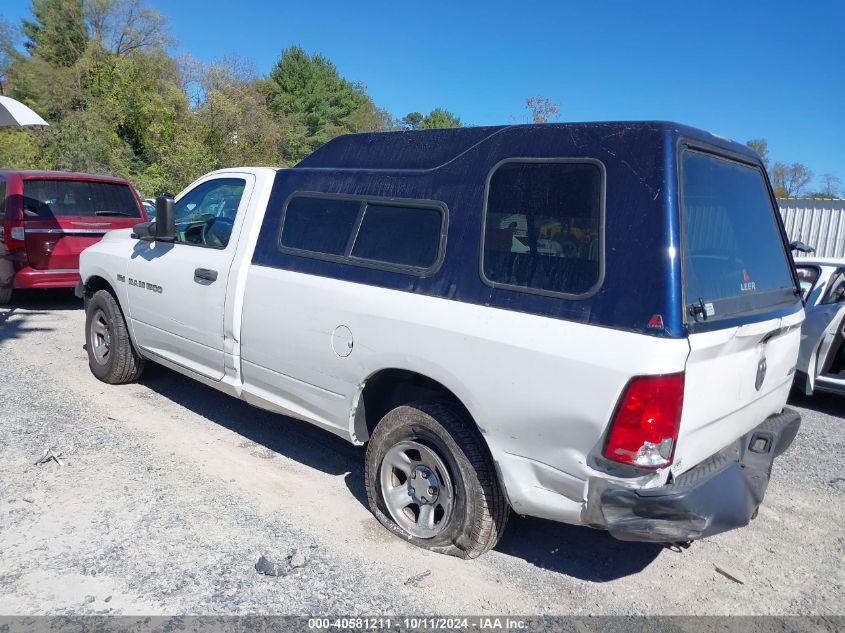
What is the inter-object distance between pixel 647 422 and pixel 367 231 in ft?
6.20

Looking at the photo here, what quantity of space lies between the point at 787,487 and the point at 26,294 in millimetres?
10732

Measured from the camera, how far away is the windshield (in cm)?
283

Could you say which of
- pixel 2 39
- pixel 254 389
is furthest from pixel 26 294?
pixel 2 39

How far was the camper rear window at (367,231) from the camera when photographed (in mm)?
3395

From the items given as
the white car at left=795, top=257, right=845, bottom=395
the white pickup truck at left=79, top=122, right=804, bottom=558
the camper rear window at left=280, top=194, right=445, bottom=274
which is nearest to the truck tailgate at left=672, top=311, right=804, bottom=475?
the white pickup truck at left=79, top=122, right=804, bottom=558

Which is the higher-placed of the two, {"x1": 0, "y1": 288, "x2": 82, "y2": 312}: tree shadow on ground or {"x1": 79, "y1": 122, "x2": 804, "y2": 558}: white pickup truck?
{"x1": 79, "y1": 122, "x2": 804, "y2": 558}: white pickup truck

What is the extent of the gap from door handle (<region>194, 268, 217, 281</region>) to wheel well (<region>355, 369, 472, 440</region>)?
1543mm

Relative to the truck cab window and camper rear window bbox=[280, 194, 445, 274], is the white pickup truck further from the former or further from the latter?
the truck cab window

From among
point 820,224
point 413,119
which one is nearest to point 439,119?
point 413,119

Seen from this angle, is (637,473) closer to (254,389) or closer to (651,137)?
(651,137)

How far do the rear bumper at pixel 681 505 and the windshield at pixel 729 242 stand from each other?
71 cm

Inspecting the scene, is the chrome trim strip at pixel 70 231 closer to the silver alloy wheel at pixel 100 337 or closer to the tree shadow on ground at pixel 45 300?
the tree shadow on ground at pixel 45 300

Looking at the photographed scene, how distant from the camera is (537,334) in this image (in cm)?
282

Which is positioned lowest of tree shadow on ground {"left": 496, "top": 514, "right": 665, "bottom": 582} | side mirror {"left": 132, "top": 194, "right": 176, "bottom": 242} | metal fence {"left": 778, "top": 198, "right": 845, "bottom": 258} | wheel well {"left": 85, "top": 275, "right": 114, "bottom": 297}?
tree shadow on ground {"left": 496, "top": 514, "right": 665, "bottom": 582}
